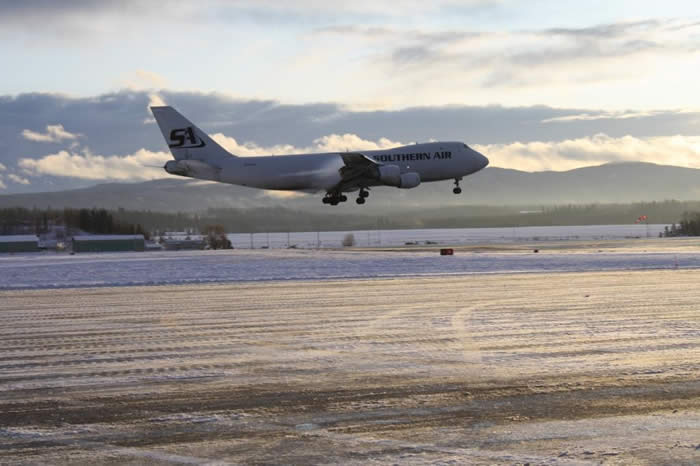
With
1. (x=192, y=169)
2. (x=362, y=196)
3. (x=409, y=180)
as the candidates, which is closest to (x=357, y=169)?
(x=362, y=196)

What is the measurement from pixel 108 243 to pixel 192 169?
6700cm

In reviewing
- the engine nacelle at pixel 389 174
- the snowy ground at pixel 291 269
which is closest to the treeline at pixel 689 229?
the snowy ground at pixel 291 269

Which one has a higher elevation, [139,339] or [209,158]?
[209,158]

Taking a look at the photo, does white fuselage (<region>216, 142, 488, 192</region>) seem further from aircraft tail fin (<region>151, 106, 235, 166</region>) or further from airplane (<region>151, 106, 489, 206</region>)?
aircraft tail fin (<region>151, 106, 235, 166</region>)

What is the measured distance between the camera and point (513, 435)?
10109 mm

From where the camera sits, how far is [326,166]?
6072cm

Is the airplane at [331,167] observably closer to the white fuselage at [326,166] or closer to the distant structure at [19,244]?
the white fuselage at [326,166]

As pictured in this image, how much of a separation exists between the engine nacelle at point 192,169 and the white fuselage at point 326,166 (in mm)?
654

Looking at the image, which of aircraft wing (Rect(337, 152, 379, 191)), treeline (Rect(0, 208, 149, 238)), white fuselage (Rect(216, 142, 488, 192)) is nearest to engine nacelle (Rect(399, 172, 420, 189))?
white fuselage (Rect(216, 142, 488, 192))

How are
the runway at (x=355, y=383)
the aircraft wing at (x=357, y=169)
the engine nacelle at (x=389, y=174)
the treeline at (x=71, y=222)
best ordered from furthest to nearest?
the treeline at (x=71, y=222)
the engine nacelle at (x=389, y=174)
the aircraft wing at (x=357, y=169)
the runway at (x=355, y=383)

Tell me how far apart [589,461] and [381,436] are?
2.42 metres

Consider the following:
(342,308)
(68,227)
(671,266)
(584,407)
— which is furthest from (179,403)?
(68,227)

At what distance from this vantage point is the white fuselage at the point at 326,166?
60.2m

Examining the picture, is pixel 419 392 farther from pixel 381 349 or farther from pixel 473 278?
pixel 473 278
